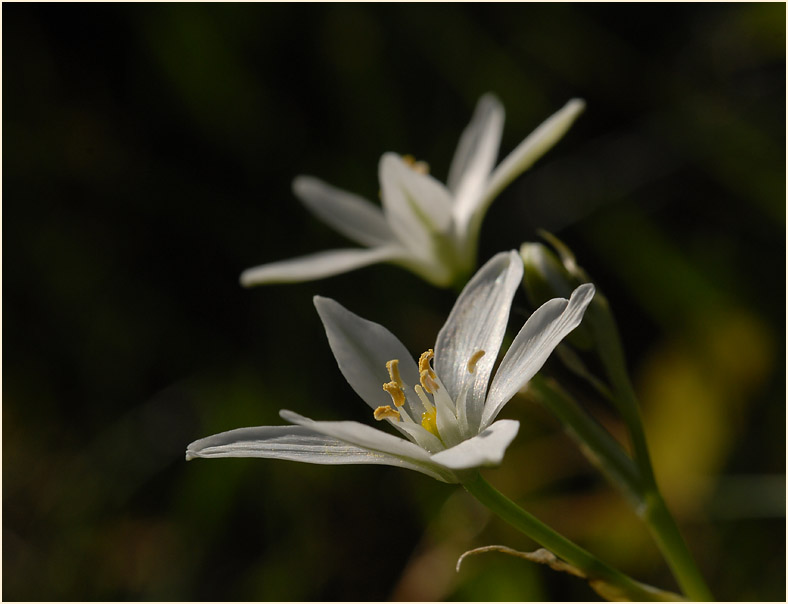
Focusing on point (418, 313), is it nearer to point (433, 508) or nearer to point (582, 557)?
Result: point (433, 508)

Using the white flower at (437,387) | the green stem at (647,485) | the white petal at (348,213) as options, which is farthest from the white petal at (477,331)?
the white petal at (348,213)

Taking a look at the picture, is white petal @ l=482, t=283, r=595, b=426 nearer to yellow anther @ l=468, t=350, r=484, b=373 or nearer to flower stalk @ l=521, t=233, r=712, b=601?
yellow anther @ l=468, t=350, r=484, b=373

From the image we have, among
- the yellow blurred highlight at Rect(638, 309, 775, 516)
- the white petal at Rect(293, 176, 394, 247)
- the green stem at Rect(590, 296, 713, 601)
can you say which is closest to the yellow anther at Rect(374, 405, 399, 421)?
the green stem at Rect(590, 296, 713, 601)

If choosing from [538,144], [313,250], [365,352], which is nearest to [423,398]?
[365,352]

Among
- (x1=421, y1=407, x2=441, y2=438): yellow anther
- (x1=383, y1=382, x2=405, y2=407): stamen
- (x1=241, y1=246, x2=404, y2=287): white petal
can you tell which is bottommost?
(x1=421, y1=407, x2=441, y2=438): yellow anther

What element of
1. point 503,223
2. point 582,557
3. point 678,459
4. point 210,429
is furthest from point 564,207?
point 582,557
